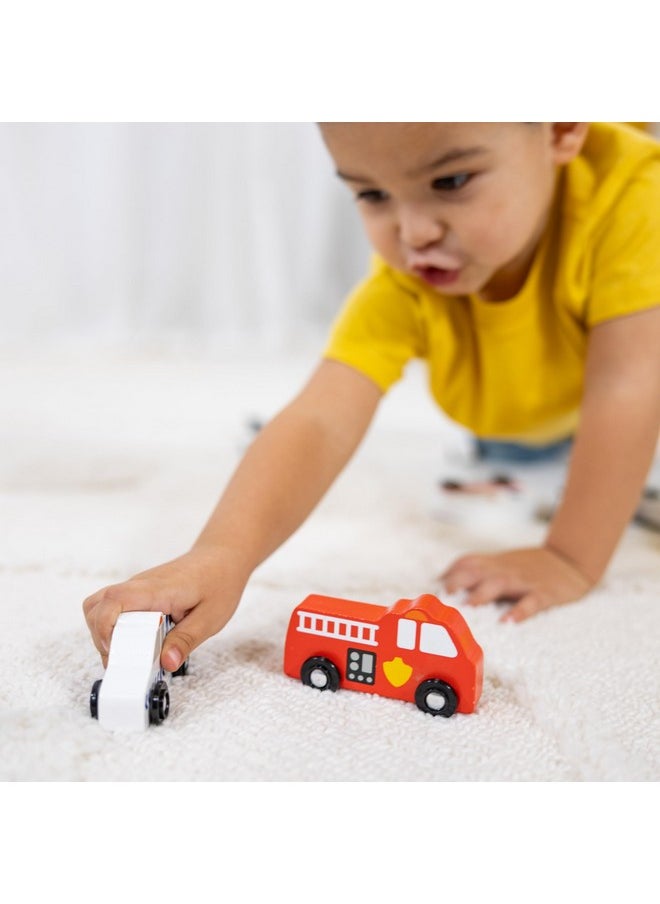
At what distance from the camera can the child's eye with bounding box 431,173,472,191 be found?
776mm

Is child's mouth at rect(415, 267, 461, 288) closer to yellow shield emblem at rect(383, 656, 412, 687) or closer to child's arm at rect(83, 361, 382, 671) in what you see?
child's arm at rect(83, 361, 382, 671)

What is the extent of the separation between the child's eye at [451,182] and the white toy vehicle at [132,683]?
1.42ft

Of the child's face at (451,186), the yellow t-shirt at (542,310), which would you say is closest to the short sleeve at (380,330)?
the yellow t-shirt at (542,310)

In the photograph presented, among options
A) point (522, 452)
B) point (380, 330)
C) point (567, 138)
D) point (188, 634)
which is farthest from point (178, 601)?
point (522, 452)

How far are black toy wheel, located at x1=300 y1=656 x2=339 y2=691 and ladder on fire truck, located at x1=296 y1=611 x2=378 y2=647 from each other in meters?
0.02

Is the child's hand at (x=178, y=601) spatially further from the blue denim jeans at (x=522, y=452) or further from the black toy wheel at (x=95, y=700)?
the blue denim jeans at (x=522, y=452)

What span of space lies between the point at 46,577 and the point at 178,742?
0.30 m

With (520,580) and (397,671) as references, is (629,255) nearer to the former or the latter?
(520,580)

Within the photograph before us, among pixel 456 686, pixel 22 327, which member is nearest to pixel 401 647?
pixel 456 686

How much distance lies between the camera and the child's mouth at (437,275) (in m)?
0.86
